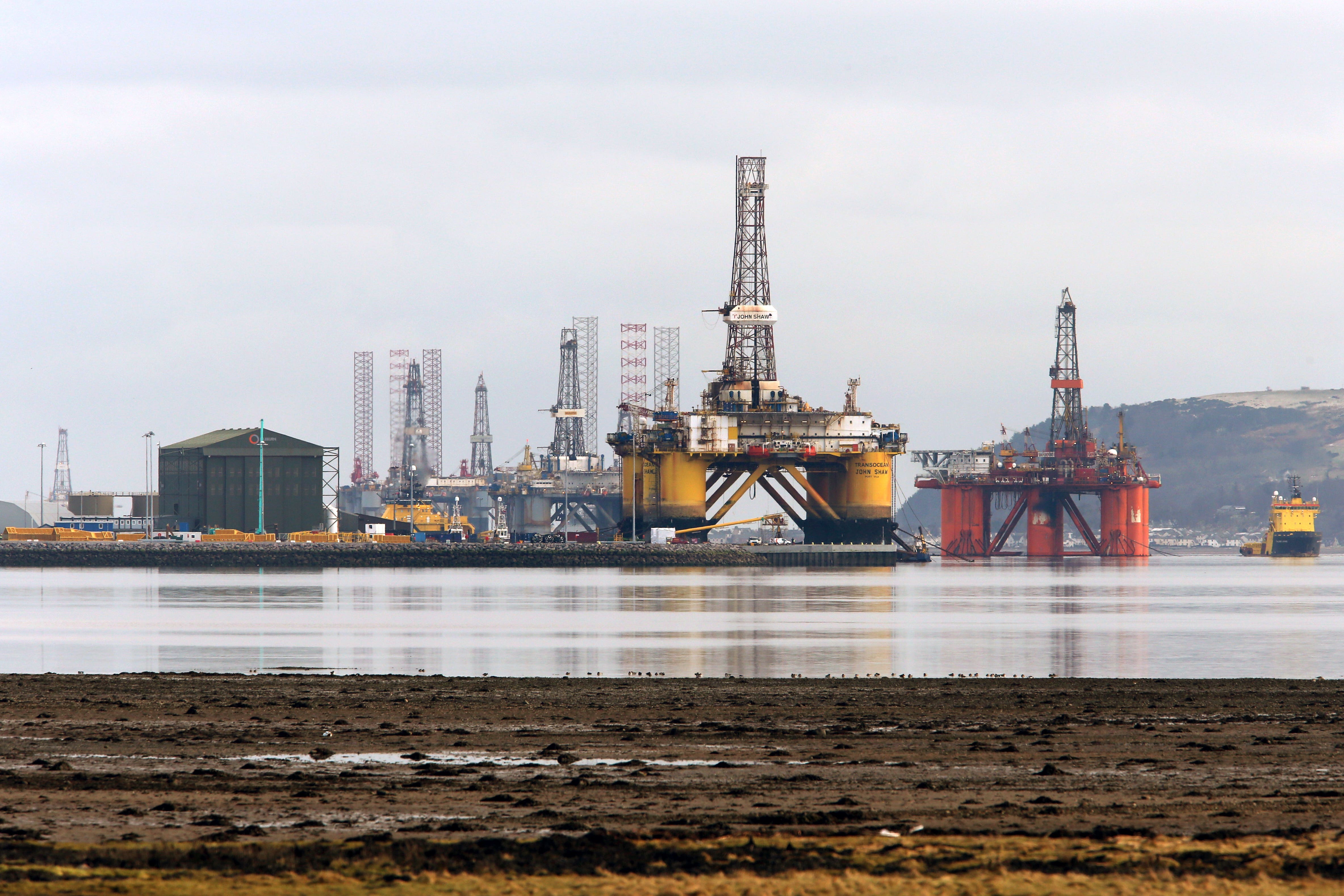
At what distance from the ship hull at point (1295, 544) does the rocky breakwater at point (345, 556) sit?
93.9 meters

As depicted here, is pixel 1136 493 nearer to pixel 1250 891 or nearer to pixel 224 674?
pixel 224 674

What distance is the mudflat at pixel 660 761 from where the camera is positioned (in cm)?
1275

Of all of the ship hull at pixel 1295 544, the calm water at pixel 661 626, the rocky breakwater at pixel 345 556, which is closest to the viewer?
the calm water at pixel 661 626

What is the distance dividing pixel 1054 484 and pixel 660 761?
138m

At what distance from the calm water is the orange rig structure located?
57.3 metres

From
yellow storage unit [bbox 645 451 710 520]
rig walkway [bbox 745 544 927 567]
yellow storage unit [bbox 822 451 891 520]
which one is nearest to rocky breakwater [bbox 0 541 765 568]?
yellow storage unit [bbox 645 451 710 520]

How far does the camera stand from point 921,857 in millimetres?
11328

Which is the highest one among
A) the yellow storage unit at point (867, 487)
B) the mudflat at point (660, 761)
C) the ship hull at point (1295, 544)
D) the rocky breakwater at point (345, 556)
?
the yellow storage unit at point (867, 487)

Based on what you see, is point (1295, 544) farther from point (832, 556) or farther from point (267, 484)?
point (267, 484)

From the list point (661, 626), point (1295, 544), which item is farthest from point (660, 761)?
point (1295, 544)

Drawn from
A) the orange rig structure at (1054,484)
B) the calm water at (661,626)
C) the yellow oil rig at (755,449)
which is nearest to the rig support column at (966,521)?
the orange rig structure at (1054,484)

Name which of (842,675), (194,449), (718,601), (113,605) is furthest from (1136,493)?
(842,675)

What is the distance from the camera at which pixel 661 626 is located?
46969 mm

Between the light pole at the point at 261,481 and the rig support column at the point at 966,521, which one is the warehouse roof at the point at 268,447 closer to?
the light pole at the point at 261,481
